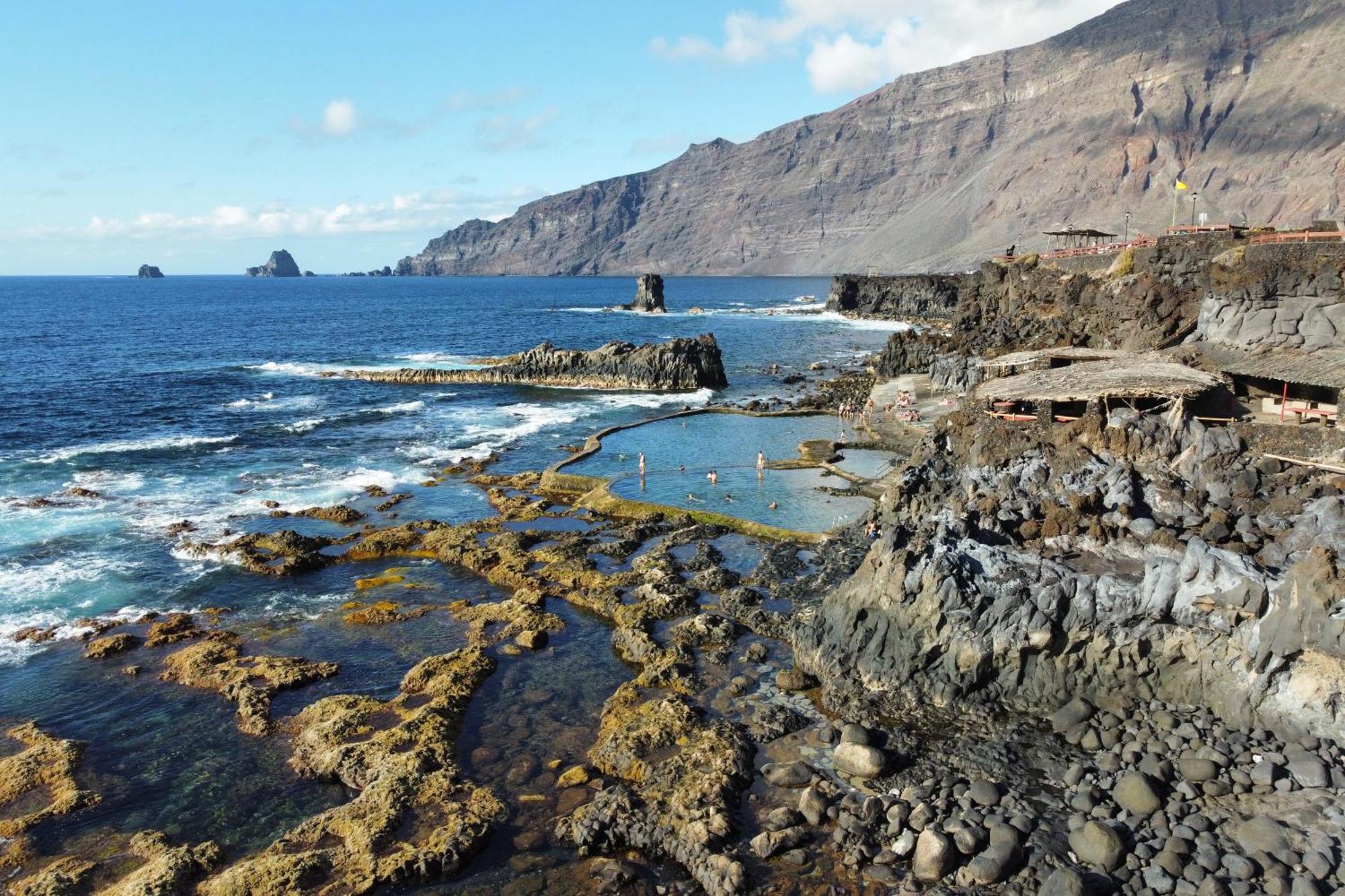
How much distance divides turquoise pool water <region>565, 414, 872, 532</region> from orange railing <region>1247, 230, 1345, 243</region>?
24137 millimetres

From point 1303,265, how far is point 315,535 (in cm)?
4400

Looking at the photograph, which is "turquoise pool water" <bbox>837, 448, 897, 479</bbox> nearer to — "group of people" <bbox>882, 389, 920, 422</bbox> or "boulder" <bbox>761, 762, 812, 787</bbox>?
"group of people" <bbox>882, 389, 920, 422</bbox>

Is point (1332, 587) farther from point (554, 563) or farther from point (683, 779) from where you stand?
point (554, 563)

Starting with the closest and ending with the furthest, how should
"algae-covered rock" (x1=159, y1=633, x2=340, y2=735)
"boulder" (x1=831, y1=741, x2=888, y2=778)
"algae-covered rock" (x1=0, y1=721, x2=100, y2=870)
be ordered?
1. "algae-covered rock" (x1=0, y1=721, x2=100, y2=870)
2. "boulder" (x1=831, y1=741, x2=888, y2=778)
3. "algae-covered rock" (x1=159, y1=633, x2=340, y2=735)

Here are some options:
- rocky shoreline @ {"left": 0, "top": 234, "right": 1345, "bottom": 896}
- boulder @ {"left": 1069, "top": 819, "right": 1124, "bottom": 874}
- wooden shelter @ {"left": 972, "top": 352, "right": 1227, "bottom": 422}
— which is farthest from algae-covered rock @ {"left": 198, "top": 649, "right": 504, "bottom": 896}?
wooden shelter @ {"left": 972, "top": 352, "right": 1227, "bottom": 422}

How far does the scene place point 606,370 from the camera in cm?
8212

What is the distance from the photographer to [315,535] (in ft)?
123

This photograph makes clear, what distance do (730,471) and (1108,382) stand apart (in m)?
21.4

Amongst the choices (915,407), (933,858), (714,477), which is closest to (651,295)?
(915,407)

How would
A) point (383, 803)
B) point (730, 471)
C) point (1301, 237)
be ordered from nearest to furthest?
point (383, 803), point (1301, 237), point (730, 471)

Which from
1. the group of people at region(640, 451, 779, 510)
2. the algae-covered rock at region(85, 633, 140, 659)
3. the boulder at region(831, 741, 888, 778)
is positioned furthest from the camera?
the group of people at region(640, 451, 779, 510)

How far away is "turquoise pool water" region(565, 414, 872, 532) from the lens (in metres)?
38.5

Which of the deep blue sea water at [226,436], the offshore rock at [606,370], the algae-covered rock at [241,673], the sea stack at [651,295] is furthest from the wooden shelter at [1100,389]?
the sea stack at [651,295]

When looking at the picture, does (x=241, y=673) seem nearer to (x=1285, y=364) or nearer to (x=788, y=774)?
(x=788, y=774)
